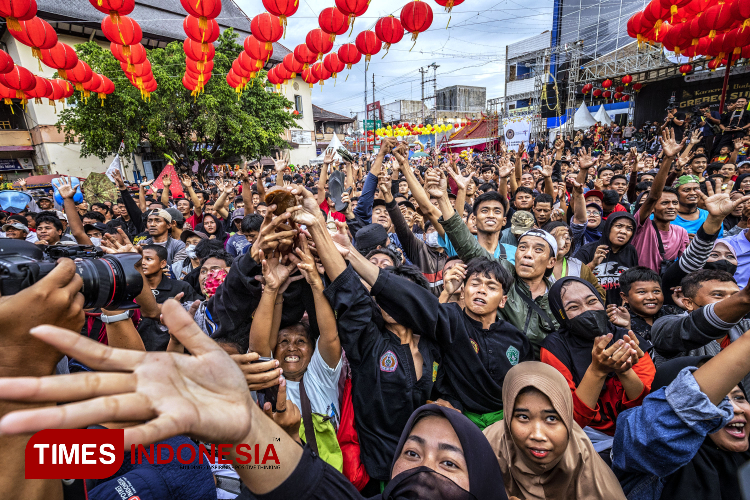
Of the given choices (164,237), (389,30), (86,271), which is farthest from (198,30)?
Answer: (86,271)

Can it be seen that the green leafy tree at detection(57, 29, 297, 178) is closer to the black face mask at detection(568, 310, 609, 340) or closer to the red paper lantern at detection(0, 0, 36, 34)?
the red paper lantern at detection(0, 0, 36, 34)

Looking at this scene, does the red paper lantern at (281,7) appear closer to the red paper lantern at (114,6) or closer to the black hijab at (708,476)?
the red paper lantern at (114,6)

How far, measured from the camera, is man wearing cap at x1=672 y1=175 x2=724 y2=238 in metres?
4.06

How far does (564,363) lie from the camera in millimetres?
2031

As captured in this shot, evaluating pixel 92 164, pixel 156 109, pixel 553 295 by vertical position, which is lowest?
pixel 553 295

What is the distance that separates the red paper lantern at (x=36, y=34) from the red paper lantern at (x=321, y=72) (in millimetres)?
4433

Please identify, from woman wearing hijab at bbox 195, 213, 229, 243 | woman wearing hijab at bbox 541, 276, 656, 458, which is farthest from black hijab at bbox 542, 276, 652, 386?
woman wearing hijab at bbox 195, 213, 229, 243

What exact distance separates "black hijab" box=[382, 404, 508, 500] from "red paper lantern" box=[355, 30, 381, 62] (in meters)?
6.52

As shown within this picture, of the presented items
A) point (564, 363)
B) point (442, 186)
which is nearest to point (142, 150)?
point (442, 186)

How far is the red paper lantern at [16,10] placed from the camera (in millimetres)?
4102

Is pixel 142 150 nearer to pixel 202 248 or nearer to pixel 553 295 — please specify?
pixel 202 248

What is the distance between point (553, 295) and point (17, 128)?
95.4 feet

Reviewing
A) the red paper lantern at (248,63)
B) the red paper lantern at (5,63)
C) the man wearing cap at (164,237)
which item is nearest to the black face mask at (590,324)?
the man wearing cap at (164,237)

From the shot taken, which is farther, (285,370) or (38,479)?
(285,370)
